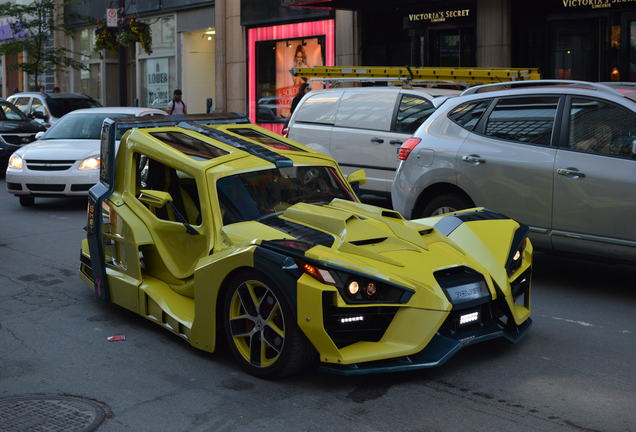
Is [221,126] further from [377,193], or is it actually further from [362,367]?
[377,193]

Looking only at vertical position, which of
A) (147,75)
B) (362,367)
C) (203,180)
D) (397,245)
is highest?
(147,75)

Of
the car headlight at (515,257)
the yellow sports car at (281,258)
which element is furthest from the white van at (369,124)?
the car headlight at (515,257)

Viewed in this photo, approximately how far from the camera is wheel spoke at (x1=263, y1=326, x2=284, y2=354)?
5457 millimetres

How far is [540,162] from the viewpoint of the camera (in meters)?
8.08

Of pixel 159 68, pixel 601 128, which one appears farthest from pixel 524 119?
pixel 159 68

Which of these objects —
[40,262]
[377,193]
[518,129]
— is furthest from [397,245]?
[377,193]

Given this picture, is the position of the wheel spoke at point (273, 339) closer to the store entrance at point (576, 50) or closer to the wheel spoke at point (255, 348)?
the wheel spoke at point (255, 348)

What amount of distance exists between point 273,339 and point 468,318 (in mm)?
A: 1219

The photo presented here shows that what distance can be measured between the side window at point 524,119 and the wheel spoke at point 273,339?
3.83m

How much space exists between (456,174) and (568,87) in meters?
1.36

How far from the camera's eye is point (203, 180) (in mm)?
6281

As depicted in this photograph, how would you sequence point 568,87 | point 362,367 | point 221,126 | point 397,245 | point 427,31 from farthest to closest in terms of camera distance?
1. point 427,31
2. point 568,87
3. point 221,126
4. point 397,245
5. point 362,367

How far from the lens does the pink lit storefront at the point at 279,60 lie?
2319 cm

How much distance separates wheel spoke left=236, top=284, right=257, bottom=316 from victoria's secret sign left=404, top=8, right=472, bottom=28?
49.4 ft
